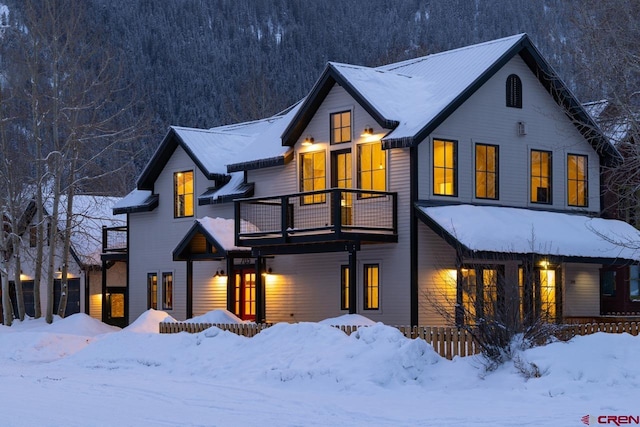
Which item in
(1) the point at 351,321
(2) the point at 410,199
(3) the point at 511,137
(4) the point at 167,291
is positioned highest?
(3) the point at 511,137

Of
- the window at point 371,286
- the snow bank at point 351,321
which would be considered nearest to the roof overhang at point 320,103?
the window at point 371,286

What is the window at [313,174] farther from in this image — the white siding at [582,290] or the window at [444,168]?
the white siding at [582,290]

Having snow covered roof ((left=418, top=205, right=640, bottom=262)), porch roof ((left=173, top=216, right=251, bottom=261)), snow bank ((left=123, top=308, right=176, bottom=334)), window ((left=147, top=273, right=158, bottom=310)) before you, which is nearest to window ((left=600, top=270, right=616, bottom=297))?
snow covered roof ((left=418, top=205, right=640, bottom=262))

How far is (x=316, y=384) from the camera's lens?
19.8 m

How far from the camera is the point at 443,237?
27.9 meters

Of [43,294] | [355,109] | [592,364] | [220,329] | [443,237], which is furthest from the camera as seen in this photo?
[43,294]

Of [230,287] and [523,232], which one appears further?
[230,287]

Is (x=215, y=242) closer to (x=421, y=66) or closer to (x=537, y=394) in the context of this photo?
(x=421, y=66)

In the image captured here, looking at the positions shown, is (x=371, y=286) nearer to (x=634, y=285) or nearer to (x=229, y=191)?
(x=229, y=191)

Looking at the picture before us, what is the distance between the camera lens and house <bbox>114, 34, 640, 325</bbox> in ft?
95.8

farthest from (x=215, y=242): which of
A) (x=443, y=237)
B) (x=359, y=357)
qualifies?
(x=359, y=357)

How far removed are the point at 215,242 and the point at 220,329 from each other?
7.80m

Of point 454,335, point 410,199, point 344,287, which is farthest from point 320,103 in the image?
point 454,335

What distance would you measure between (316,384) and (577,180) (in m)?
16.5
